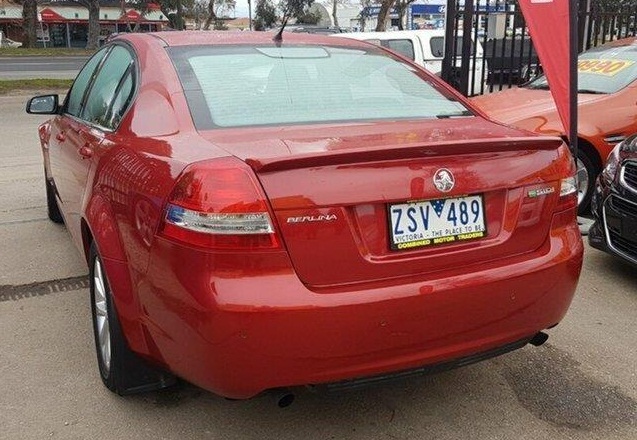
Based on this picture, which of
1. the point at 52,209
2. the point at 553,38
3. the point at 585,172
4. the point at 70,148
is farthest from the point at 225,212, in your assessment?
the point at 585,172

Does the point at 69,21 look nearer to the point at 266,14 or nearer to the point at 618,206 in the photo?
the point at 266,14

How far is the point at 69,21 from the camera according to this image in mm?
59594

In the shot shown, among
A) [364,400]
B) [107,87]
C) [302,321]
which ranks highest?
[107,87]

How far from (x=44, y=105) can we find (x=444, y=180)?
330 centimetres

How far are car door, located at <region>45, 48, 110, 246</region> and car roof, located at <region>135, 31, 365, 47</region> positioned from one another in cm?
66

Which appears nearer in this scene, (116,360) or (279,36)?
(116,360)

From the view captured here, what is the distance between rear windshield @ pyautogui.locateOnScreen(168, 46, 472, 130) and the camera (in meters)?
2.77

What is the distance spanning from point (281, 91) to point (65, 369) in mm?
1704

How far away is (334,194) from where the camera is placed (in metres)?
2.19

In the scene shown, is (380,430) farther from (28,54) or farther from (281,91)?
(28,54)

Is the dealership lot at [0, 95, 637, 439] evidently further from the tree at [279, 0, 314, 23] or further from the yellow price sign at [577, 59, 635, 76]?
the tree at [279, 0, 314, 23]

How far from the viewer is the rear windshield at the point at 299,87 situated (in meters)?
2.77

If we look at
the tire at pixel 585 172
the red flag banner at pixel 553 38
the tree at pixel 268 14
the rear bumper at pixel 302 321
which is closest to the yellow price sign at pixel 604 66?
the tire at pixel 585 172

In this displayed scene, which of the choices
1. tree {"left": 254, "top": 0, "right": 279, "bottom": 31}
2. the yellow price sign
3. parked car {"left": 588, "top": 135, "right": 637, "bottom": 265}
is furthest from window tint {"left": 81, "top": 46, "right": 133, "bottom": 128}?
tree {"left": 254, "top": 0, "right": 279, "bottom": 31}
